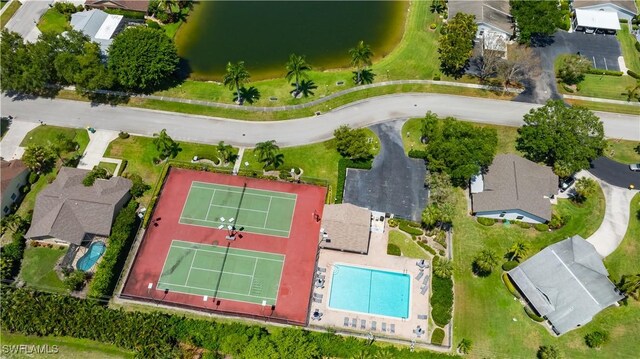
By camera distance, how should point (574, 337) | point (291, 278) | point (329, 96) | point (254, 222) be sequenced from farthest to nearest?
point (329, 96) < point (254, 222) < point (291, 278) < point (574, 337)

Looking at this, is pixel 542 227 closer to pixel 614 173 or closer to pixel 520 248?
pixel 520 248

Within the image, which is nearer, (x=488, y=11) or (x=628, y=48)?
(x=628, y=48)

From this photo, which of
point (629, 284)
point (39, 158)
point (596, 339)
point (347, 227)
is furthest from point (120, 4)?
point (596, 339)

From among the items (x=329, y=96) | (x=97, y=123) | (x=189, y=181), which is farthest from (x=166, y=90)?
(x=329, y=96)

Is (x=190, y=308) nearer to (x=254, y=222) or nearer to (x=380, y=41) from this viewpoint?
(x=254, y=222)

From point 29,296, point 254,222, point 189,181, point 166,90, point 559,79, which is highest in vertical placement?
Answer: point 559,79

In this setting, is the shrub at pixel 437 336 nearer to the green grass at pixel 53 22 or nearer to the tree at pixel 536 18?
the tree at pixel 536 18

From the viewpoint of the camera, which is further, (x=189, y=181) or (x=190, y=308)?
(x=189, y=181)

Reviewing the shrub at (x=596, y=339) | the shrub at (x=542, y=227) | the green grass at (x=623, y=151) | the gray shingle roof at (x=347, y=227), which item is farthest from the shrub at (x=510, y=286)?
the green grass at (x=623, y=151)
